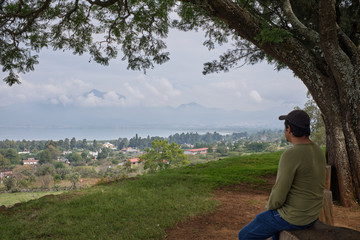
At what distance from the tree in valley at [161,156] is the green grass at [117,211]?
1444 centimetres

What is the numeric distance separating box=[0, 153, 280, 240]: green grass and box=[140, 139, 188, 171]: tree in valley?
1444cm

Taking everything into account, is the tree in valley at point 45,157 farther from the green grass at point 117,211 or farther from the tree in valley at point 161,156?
the green grass at point 117,211

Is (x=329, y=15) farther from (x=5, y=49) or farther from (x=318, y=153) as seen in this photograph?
(x=5, y=49)

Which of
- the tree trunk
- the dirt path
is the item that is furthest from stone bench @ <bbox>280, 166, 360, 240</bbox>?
the tree trunk

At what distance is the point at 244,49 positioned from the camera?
935 cm

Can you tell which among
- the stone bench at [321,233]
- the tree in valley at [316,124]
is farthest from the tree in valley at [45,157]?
the stone bench at [321,233]

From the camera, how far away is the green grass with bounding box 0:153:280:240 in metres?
4.73

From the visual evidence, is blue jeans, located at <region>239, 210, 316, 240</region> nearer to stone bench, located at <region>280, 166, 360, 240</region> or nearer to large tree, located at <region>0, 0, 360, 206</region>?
stone bench, located at <region>280, 166, 360, 240</region>

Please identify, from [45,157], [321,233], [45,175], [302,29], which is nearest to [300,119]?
[321,233]

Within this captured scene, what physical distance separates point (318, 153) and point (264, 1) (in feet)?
26.2

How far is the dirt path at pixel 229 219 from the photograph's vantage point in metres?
4.64

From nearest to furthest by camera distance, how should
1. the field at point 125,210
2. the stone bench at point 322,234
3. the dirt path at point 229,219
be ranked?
1. the stone bench at point 322,234
2. the dirt path at point 229,219
3. the field at point 125,210

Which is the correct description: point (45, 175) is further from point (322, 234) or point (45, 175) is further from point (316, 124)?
point (322, 234)

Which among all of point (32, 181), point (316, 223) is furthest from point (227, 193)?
point (32, 181)
